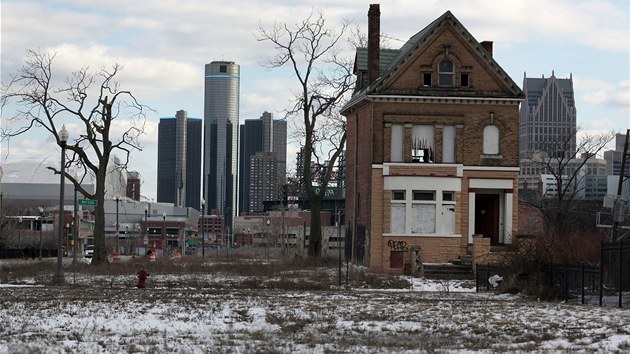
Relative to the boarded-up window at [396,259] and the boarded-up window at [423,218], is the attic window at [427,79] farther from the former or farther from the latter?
the boarded-up window at [396,259]

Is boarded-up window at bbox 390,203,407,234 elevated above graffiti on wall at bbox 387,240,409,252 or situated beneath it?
elevated above

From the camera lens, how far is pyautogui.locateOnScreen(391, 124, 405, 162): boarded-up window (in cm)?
5694

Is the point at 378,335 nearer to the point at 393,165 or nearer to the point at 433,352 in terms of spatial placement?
the point at 433,352

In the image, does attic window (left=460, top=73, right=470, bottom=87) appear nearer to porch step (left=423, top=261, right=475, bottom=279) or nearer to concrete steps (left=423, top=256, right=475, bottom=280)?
concrete steps (left=423, top=256, right=475, bottom=280)

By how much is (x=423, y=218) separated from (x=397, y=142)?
13.7 feet

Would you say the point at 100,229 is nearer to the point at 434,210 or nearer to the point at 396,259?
the point at 396,259

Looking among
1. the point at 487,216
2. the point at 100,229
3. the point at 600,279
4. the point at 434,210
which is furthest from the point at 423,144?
the point at 600,279

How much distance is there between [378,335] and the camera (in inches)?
833

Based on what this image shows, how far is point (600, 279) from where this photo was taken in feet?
99.1

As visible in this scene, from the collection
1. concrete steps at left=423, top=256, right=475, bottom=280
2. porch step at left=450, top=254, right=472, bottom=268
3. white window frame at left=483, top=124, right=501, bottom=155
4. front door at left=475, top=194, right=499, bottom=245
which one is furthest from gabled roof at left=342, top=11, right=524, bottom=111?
concrete steps at left=423, top=256, right=475, bottom=280

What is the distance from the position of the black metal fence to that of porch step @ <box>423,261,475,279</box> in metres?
14.9

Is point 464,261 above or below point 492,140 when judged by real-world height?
below

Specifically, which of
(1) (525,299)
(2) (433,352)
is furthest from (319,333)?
(1) (525,299)

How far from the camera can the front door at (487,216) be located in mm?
59156
